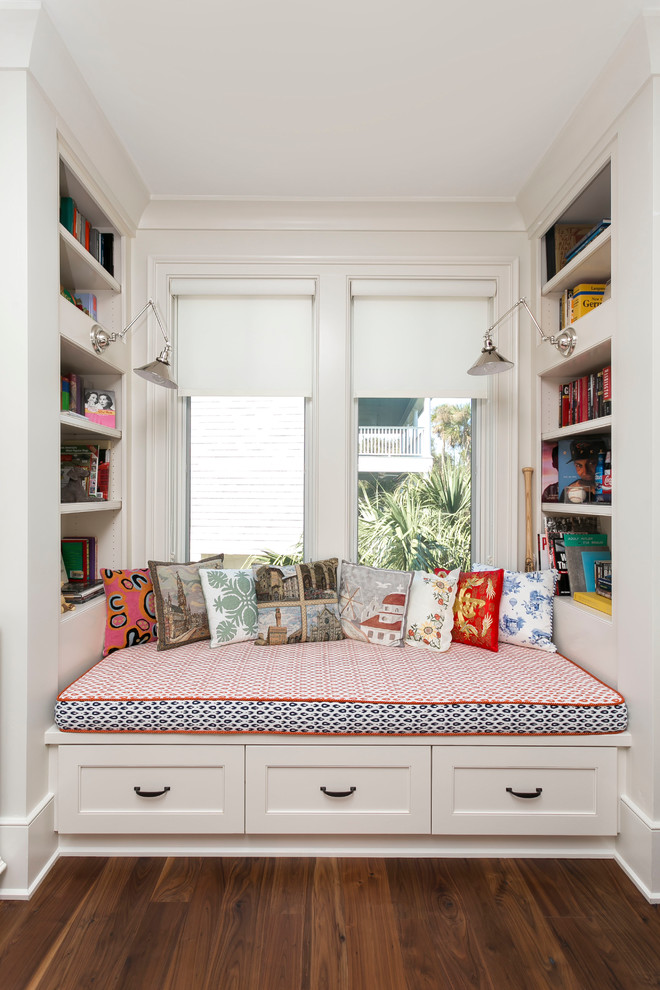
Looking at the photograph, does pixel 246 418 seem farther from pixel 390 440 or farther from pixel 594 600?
pixel 594 600

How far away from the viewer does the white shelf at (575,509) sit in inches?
84.3

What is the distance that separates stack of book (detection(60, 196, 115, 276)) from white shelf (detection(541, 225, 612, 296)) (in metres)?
2.08

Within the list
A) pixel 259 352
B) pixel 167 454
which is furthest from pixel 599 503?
pixel 167 454

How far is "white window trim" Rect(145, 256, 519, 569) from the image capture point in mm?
2791

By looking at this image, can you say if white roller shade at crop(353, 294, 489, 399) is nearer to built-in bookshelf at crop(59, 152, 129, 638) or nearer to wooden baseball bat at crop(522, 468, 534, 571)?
wooden baseball bat at crop(522, 468, 534, 571)

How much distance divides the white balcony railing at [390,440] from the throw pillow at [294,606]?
769mm

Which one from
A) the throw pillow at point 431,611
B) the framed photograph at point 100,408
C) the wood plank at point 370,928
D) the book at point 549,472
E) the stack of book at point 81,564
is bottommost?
the wood plank at point 370,928

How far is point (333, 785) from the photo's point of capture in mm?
1897

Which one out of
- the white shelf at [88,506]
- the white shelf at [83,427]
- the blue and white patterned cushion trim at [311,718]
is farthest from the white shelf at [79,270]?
the blue and white patterned cushion trim at [311,718]

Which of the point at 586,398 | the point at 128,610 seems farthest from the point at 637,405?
the point at 128,610

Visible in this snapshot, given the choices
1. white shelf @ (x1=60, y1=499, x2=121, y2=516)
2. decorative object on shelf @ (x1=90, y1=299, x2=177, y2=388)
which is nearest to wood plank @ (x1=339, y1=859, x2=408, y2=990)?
white shelf @ (x1=60, y1=499, x2=121, y2=516)

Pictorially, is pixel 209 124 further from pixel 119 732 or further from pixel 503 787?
pixel 503 787

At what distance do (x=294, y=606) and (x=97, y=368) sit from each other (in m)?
1.43

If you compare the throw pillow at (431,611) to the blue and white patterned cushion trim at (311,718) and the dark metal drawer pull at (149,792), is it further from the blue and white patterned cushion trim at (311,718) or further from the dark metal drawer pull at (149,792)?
the dark metal drawer pull at (149,792)
